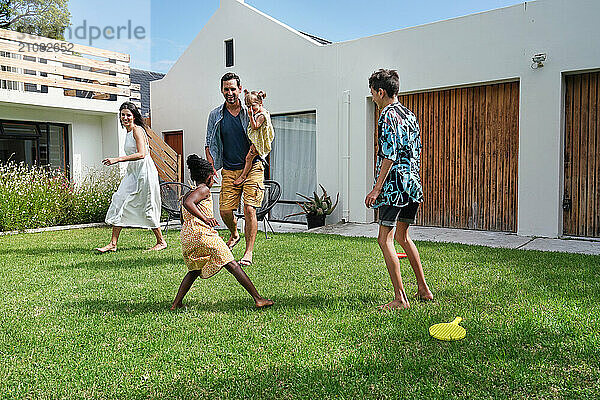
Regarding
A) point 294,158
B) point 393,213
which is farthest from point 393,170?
point 294,158

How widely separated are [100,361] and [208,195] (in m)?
1.37

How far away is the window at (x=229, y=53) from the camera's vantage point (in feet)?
37.7

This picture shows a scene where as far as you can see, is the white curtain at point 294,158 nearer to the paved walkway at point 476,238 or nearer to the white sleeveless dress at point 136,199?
the paved walkway at point 476,238

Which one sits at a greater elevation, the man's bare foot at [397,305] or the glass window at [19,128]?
the glass window at [19,128]

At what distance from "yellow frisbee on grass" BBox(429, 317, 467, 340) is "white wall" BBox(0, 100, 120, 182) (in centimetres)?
991

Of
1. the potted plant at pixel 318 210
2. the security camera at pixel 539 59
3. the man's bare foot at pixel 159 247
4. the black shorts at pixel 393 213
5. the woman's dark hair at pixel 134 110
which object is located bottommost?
the man's bare foot at pixel 159 247

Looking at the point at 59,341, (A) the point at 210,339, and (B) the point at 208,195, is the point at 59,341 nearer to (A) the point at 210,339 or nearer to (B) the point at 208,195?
(A) the point at 210,339

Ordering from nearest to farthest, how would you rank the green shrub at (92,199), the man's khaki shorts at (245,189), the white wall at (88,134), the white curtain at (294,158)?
the man's khaki shorts at (245,189) < the green shrub at (92,199) < the white curtain at (294,158) < the white wall at (88,134)

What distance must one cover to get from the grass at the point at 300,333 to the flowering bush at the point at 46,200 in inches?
132

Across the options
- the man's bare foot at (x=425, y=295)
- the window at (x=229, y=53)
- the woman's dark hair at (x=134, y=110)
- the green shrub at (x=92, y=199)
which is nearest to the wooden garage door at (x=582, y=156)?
the man's bare foot at (x=425, y=295)

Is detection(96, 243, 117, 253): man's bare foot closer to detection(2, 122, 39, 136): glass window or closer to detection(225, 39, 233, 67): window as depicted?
detection(2, 122, 39, 136): glass window

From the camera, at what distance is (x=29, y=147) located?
433 inches

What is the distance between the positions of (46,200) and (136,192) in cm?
329

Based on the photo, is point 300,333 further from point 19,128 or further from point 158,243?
point 19,128
